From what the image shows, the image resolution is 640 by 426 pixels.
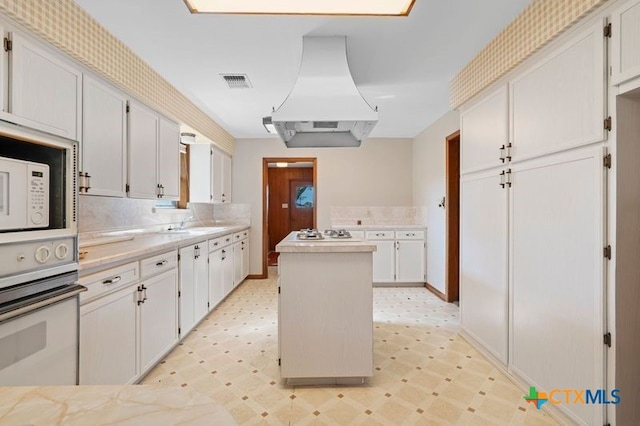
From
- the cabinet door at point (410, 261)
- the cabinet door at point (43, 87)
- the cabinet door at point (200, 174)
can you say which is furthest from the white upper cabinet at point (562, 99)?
the cabinet door at point (200, 174)

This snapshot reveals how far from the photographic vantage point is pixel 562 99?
1650 mm

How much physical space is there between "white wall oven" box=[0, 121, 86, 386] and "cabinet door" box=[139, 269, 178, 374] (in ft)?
2.85

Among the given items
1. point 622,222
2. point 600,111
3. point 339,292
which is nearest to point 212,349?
point 339,292

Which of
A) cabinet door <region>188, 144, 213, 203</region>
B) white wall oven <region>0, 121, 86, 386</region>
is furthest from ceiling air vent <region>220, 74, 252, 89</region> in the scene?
white wall oven <region>0, 121, 86, 386</region>

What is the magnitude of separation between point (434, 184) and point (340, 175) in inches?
58.9

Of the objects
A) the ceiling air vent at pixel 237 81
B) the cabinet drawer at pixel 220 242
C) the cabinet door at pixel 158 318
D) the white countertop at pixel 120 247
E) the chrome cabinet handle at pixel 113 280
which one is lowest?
the cabinet door at pixel 158 318

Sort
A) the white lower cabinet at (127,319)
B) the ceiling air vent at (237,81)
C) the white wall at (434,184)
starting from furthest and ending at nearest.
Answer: the white wall at (434,184)
the ceiling air vent at (237,81)
the white lower cabinet at (127,319)

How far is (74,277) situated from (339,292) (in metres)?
1.39

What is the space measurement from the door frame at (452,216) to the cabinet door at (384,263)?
2.73ft

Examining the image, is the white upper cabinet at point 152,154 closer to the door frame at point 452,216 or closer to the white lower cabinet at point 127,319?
the white lower cabinet at point 127,319

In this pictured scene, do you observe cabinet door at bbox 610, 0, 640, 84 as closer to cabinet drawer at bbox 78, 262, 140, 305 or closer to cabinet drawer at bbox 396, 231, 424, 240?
cabinet drawer at bbox 78, 262, 140, 305

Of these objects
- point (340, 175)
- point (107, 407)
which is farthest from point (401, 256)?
point (107, 407)

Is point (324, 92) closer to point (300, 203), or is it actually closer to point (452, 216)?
point (452, 216)

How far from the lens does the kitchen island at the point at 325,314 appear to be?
1971mm
